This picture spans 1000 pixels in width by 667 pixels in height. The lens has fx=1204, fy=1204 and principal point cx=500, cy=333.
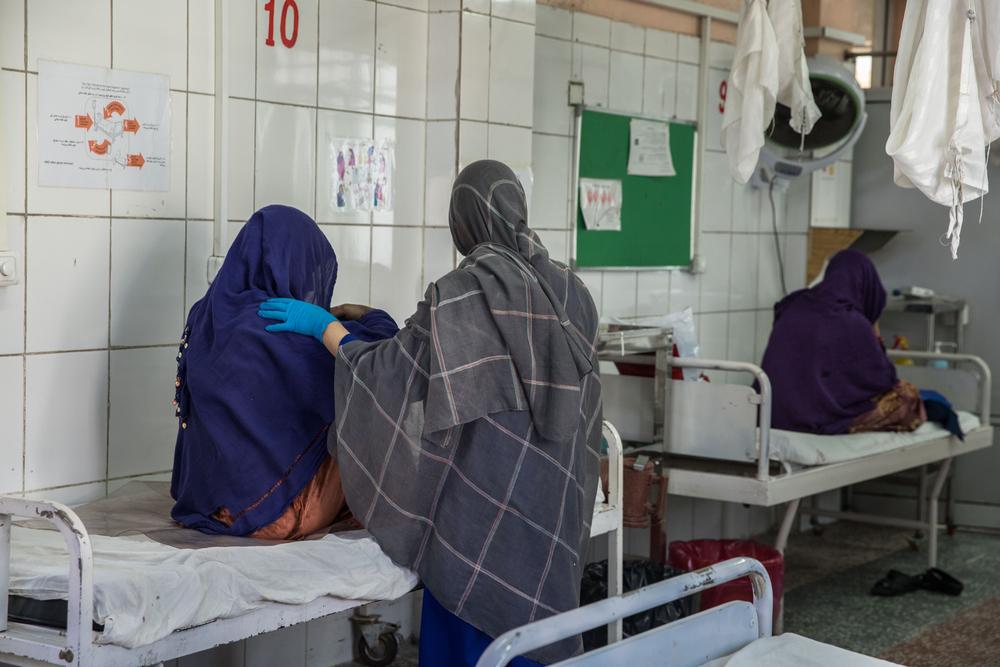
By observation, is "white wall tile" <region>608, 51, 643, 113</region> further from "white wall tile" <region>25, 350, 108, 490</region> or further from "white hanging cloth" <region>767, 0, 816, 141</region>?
"white wall tile" <region>25, 350, 108, 490</region>

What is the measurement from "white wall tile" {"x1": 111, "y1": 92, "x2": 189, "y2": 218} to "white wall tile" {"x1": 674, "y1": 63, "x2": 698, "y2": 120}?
2741 mm

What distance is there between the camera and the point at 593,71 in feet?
17.1

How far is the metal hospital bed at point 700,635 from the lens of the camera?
2.05m

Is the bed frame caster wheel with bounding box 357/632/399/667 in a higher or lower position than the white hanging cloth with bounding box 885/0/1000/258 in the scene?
lower

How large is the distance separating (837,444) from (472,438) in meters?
2.51

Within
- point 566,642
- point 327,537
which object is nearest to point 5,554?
point 327,537

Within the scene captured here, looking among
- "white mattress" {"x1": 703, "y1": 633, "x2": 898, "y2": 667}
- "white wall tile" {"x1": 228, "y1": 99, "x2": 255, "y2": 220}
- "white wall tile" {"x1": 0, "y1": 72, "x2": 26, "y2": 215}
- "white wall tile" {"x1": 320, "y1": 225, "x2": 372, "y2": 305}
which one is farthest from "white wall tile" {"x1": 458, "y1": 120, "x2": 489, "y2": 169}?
"white mattress" {"x1": 703, "y1": 633, "x2": 898, "y2": 667}

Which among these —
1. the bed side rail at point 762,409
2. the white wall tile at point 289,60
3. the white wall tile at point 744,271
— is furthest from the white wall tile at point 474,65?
the white wall tile at point 744,271

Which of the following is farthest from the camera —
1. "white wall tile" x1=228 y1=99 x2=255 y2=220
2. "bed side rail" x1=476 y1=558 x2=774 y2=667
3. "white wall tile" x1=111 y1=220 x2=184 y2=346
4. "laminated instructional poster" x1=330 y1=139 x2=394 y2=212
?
"laminated instructional poster" x1=330 y1=139 x2=394 y2=212

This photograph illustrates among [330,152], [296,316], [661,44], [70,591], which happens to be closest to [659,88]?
[661,44]

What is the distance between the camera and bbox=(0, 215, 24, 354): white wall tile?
3.15 metres

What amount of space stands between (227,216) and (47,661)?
1.69 m

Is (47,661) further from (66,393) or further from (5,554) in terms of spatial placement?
(66,393)

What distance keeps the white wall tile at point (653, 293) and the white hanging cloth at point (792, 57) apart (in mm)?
1360
